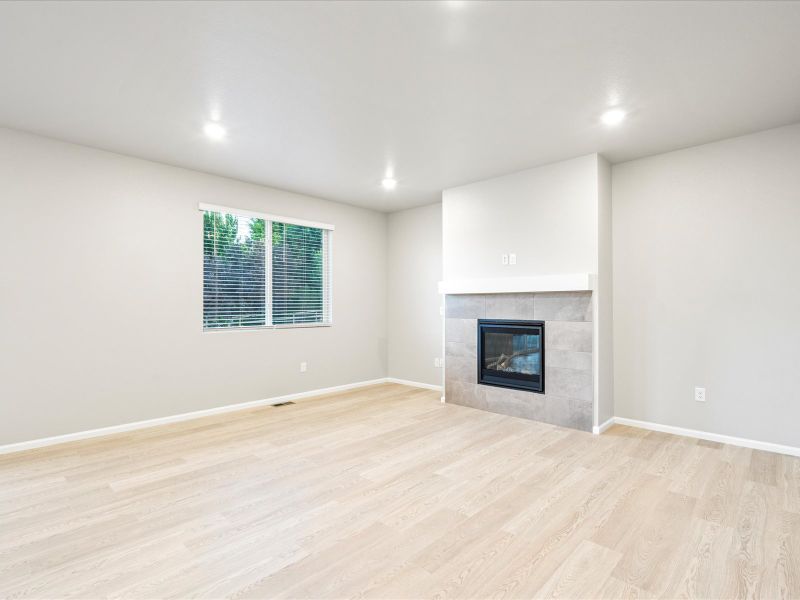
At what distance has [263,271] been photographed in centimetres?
496

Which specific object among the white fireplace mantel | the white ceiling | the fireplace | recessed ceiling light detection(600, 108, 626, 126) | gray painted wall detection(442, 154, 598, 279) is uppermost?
the white ceiling

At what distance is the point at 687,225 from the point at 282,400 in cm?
461

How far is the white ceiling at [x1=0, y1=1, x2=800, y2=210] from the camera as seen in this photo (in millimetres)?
2043

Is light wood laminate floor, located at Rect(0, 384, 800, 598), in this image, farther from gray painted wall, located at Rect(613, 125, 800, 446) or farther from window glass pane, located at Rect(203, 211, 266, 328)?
window glass pane, located at Rect(203, 211, 266, 328)

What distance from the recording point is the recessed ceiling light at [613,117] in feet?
9.96

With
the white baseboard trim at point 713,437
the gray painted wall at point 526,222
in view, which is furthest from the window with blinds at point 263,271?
the white baseboard trim at point 713,437

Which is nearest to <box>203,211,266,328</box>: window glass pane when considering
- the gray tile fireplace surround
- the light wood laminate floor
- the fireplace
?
the light wood laminate floor

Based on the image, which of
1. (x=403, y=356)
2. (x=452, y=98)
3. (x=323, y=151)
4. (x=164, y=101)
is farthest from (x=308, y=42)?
(x=403, y=356)

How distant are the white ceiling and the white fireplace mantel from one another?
1.16m

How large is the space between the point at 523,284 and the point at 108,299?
394 cm

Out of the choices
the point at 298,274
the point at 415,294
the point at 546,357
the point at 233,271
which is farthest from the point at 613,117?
the point at 233,271

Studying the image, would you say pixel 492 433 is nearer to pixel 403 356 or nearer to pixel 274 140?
pixel 403 356

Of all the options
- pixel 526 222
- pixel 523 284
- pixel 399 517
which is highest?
pixel 526 222

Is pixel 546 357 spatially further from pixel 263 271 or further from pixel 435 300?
pixel 263 271
